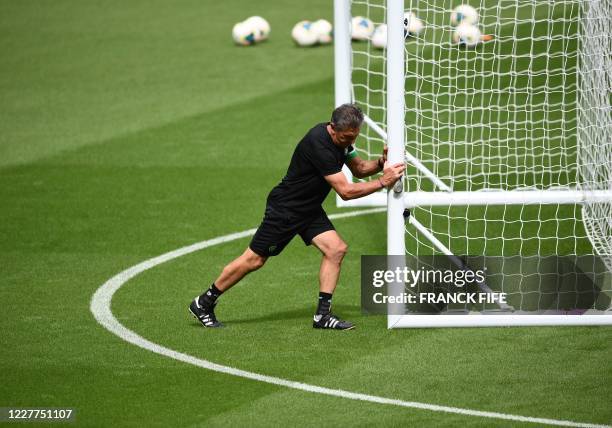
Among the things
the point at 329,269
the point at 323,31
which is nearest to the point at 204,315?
the point at 329,269

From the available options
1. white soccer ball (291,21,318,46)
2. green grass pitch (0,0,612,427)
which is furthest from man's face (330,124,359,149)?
white soccer ball (291,21,318,46)

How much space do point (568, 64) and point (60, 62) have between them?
32.9ft

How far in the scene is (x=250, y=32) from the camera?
2364cm

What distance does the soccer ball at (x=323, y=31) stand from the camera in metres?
23.3

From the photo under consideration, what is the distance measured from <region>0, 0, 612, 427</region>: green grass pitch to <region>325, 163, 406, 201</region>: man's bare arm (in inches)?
49.0

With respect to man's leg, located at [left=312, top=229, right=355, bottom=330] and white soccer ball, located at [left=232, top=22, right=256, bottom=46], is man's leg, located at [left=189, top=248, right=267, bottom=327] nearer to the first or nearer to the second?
man's leg, located at [left=312, top=229, right=355, bottom=330]

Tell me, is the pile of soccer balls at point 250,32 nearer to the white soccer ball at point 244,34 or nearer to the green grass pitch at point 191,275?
the white soccer ball at point 244,34

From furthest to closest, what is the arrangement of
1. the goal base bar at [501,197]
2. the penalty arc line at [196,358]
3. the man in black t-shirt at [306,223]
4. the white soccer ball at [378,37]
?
the white soccer ball at [378,37]
the goal base bar at [501,197]
the man in black t-shirt at [306,223]
the penalty arc line at [196,358]

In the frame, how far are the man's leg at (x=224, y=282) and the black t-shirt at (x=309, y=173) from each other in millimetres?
496

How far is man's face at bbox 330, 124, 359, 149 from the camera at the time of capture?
9406 millimetres

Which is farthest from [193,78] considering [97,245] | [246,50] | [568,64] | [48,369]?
[48,369]

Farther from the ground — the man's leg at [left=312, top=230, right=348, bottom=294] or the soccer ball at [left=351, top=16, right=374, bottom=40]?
the man's leg at [left=312, top=230, right=348, bottom=294]

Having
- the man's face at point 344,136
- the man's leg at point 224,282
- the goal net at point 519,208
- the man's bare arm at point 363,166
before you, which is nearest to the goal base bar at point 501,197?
the goal net at point 519,208

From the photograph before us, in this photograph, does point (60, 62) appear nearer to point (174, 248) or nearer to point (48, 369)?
point (174, 248)
